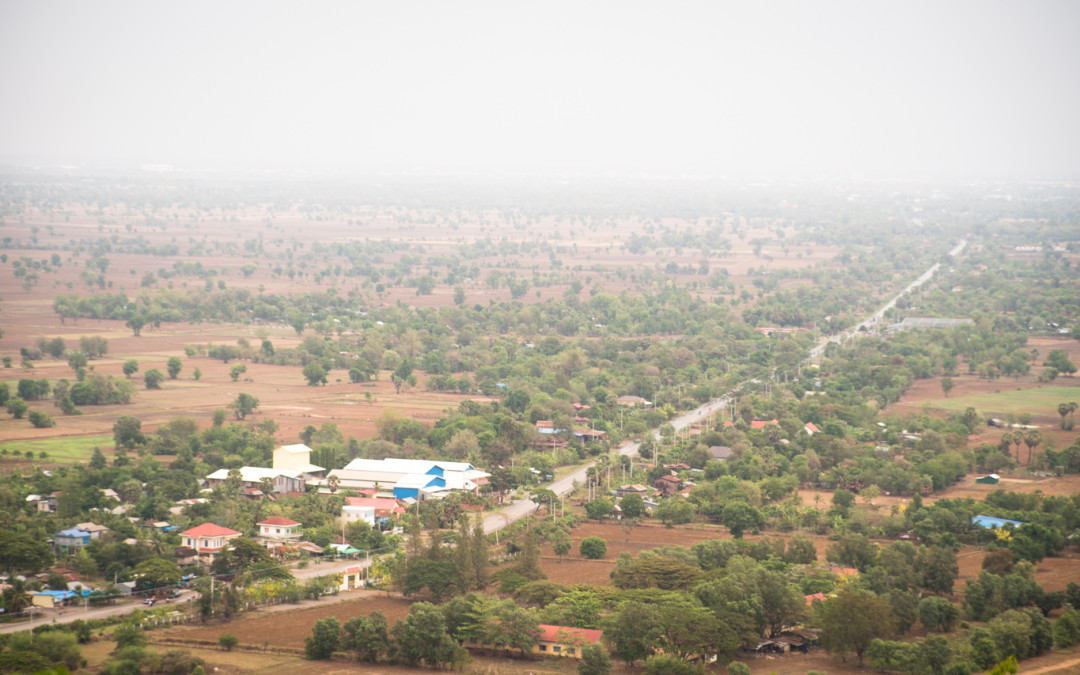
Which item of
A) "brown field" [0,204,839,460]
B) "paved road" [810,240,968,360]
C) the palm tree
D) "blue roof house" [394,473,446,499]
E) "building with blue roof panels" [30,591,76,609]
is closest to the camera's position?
"building with blue roof panels" [30,591,76,609]

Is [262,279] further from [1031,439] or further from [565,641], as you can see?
[565,641]

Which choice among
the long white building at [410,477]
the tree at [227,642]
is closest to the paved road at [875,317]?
the long white building at [410,477]

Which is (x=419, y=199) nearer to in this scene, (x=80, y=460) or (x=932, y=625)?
(x=80, y=460)

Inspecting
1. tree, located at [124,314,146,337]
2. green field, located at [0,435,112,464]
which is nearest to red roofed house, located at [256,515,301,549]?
green field, located at [0,435,112,464]

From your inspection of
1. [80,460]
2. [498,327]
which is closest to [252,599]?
[80,460]

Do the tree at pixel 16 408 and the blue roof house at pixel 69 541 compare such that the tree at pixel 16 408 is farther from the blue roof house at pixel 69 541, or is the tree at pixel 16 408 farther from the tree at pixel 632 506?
the tree at pixel 632 506

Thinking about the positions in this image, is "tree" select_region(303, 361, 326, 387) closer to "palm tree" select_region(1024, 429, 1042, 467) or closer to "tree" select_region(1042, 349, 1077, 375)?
"palm tree" select_region(1024, 429, 1042, 467)
